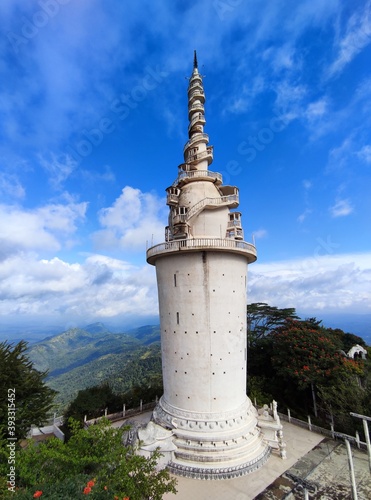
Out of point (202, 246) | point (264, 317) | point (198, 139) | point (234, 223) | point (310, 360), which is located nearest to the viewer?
point (202, 246)

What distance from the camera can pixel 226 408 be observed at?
18.0 metres

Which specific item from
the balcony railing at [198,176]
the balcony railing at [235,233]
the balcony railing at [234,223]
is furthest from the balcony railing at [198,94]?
the balcony railing at [235,233]

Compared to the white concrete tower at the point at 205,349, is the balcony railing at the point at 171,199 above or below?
above

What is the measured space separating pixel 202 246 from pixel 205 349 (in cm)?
695

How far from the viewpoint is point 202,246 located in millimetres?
17797

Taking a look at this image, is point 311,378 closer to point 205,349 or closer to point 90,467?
point 205,349

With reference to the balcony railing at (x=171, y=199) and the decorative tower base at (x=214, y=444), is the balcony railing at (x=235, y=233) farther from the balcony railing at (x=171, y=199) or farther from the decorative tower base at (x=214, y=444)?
Result: the decorative tower base at (x=214, y=444)

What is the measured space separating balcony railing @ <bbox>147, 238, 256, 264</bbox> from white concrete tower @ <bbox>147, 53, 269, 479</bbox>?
7 centimetres

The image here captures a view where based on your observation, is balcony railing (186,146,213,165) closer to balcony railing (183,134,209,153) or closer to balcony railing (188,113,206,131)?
balcony railing (183,134,209,153)

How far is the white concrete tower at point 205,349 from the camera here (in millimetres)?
16703

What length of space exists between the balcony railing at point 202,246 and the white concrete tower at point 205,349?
67mm

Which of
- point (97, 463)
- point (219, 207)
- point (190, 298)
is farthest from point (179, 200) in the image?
point (97, 463)

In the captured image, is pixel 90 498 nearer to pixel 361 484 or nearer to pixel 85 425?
pixel 361 484

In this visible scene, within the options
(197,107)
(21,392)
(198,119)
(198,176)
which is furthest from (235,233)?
(21,392)
